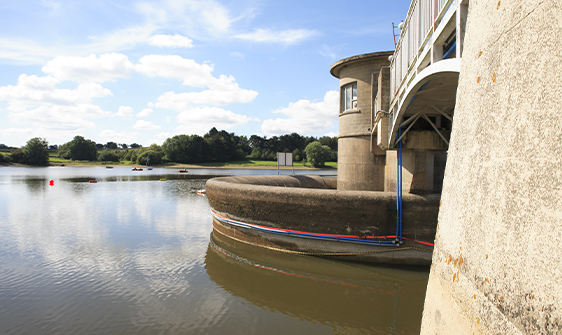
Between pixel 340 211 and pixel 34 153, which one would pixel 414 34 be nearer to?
pixel 340 211

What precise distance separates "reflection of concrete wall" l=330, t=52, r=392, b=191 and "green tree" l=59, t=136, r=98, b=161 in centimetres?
13997

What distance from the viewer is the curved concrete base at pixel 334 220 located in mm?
8758

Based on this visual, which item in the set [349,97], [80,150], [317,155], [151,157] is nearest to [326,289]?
[349,97]

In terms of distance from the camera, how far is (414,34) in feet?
21.2

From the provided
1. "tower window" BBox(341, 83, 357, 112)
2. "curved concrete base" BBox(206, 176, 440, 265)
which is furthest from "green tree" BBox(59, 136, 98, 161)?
"curved concrete base" BBox(206, 176, 440, 265)

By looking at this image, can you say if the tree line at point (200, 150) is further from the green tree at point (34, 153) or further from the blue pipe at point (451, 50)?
the blue pipe at point (451, 50)

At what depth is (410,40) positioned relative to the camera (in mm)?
6766

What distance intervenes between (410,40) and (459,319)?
556 cm

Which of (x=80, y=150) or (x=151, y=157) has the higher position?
(x=80, y=150)

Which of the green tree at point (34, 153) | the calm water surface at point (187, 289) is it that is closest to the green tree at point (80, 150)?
the green tree at point (34, 153)

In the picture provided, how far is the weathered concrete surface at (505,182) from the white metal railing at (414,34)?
5.90 feet

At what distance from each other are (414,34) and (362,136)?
6.83 metres

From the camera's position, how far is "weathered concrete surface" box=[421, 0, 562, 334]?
2.08m

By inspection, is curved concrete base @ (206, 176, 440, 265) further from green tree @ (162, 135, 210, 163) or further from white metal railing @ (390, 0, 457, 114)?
green tree @ (162, 135, 210, 163)
